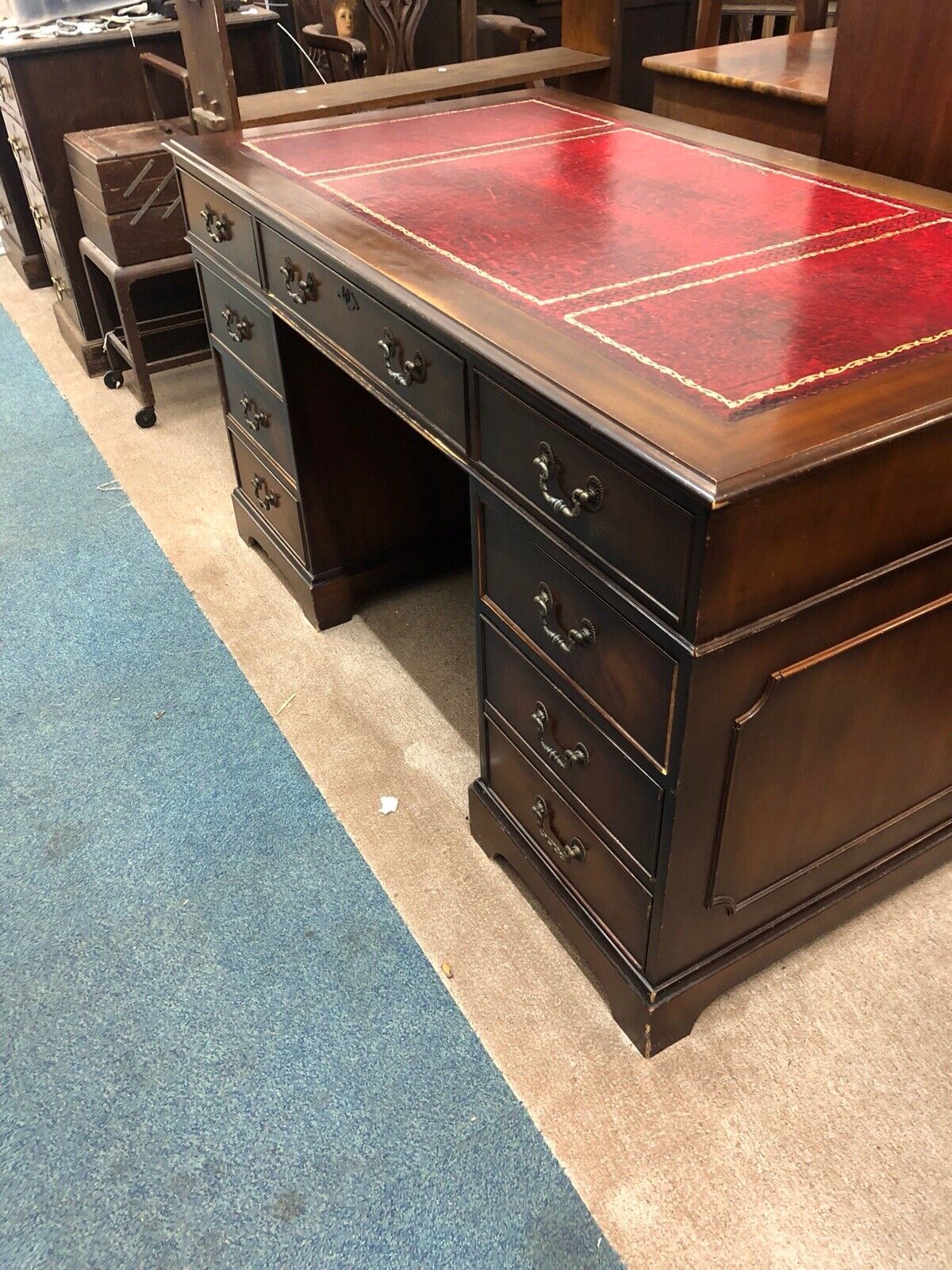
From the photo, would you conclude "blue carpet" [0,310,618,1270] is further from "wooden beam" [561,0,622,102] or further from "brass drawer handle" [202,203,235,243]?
"wooden beam" [561,0,622,102]

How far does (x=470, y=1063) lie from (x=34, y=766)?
101 centimetres

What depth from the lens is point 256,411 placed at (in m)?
2.11

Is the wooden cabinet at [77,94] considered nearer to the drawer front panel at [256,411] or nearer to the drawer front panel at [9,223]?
the drawer front panel at [9,223]

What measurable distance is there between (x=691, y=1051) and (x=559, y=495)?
80 centimetres

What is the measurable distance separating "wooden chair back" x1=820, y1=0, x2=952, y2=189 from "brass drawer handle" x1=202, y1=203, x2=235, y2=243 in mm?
1048

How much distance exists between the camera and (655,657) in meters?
1.05

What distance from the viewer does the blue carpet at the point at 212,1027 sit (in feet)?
3.95

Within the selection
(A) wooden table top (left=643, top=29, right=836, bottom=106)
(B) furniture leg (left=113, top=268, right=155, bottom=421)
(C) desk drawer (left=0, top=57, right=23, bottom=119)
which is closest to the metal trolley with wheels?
(B) furniture leg (left=113, top=268, right=155, bottom=421)

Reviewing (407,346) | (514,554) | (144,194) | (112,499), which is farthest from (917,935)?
(144,194)

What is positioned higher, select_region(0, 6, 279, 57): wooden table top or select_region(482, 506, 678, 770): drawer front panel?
select_region(0, 6, 279, 57): wooden table top

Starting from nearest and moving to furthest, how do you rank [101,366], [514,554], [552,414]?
[552,414]
[514,554]
[101,366]

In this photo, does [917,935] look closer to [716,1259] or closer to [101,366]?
[716,1259]

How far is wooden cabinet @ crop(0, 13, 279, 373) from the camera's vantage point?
299 centimetres

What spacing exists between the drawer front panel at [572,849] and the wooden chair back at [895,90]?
1077 millimetres
